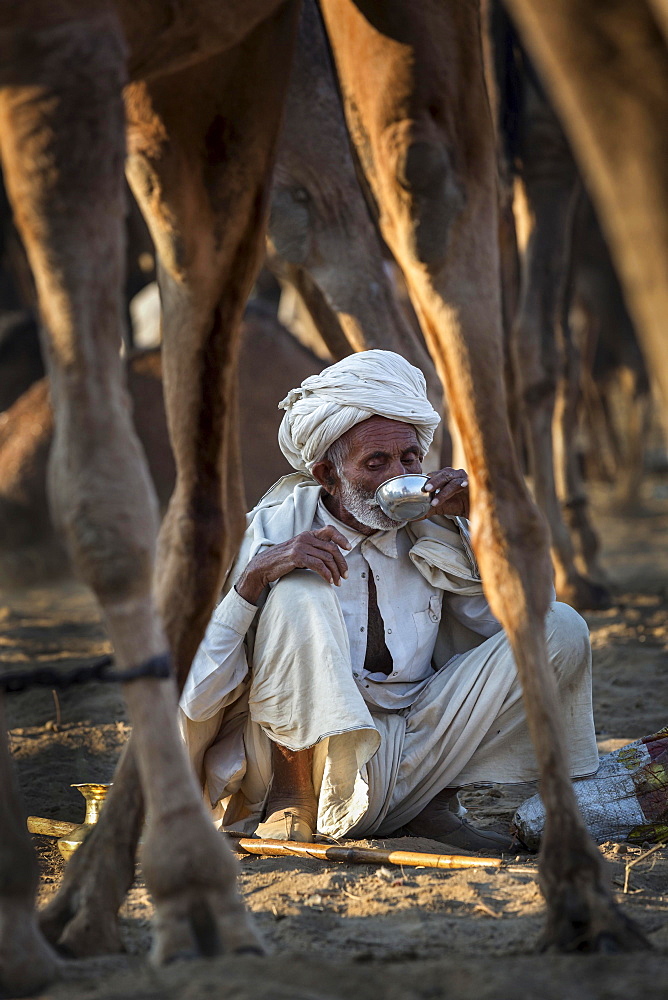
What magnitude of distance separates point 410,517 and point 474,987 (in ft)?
5.71

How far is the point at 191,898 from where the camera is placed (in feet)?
5.68

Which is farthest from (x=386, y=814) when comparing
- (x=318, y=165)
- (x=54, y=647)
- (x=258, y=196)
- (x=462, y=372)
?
(x=54, y=647)

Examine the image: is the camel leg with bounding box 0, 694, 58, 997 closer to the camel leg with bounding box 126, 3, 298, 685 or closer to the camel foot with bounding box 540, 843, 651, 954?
the camel leg with bounding box 126, 3, 298, 685

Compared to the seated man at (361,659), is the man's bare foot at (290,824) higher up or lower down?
lower down

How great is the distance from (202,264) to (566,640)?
144 cm

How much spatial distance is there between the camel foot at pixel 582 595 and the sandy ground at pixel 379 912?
62 centimetres

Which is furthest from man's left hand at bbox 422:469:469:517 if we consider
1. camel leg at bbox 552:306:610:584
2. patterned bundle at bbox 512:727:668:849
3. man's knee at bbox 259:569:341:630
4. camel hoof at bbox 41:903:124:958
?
camel leg at bbox 552:306:610:584

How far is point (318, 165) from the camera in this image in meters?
3.78

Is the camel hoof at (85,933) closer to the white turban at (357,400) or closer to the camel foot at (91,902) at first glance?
the camel foot at (91,902)

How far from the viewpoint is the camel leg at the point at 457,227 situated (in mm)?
2271

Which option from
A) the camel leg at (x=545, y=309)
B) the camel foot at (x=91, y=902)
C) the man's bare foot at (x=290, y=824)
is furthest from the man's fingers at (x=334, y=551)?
the camel leg at (x=545, y=309)

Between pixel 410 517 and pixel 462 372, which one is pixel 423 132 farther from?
pixel 410 517

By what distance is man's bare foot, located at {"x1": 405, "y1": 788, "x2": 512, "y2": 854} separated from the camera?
3109 millimetres

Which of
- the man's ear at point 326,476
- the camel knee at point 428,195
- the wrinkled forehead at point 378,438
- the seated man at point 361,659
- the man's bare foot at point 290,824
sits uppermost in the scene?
the camel knee at point 428,195
